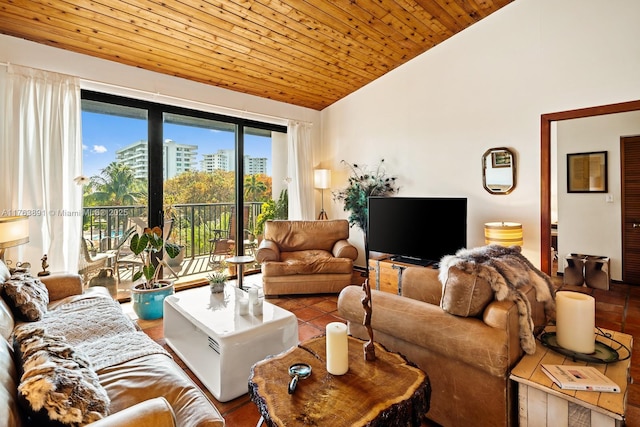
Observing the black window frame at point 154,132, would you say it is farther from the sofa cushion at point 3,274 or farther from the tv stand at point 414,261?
the tv stand at point 414,261

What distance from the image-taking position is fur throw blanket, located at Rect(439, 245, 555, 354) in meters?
1.45

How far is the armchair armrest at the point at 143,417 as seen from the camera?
88 cm

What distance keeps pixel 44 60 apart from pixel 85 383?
3.38m

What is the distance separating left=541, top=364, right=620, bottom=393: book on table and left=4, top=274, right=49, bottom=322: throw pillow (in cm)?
270

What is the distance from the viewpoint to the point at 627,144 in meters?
3.29

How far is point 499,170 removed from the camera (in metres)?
3.64

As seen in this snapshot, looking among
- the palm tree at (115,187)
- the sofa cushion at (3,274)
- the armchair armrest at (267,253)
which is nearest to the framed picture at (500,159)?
the armchair armrest at (267,253)

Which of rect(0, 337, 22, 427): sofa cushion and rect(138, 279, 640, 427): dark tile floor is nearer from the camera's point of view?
rect(0, 337, 22, 427): sofa cushion

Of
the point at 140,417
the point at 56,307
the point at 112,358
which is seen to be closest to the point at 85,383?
the point at 140,417

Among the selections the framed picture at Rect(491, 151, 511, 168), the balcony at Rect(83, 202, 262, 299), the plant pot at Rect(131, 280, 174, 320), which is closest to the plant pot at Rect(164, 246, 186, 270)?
the balcony at Rect(83, 202, 262, 299)

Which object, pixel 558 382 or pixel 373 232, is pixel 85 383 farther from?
pixel 373 232

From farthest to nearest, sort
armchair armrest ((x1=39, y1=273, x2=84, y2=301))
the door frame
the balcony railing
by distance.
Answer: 1. the balcony railing
2. the door frame
3. armchair armrest ((x1=39, y1=273, x2=84, y2=301))

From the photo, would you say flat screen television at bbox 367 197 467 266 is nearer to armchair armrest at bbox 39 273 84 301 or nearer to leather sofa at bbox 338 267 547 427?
leather sofa at bbox 338 267 547 427

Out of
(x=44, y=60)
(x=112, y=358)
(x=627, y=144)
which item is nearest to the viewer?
(x=112, y=358)
